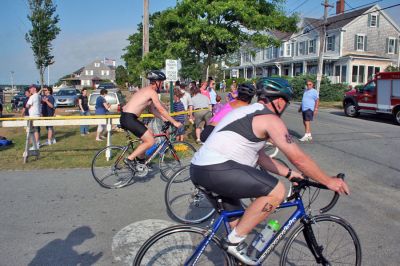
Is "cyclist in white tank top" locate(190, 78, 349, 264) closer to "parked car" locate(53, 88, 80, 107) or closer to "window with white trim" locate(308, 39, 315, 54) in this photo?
"parked car" locate(53, 88, 80, 107)

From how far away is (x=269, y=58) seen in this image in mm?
55094

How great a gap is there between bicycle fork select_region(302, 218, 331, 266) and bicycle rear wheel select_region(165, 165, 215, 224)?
6.02 feet

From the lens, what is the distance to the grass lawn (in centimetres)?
838

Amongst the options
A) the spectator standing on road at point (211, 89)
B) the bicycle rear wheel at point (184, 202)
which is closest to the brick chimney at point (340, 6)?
the spectator standing on road at point (211, 89)

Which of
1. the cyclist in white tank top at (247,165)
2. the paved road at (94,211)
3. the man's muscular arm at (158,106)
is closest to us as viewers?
the cyclist in white tank top at (247,165)

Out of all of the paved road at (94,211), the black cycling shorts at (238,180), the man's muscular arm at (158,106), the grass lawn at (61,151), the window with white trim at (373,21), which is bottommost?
the paved road at (94,211)

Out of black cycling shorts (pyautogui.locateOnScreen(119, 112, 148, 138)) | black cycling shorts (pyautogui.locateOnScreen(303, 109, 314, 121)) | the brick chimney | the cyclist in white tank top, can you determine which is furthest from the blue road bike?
the brick chimney

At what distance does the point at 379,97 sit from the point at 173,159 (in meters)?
14.8

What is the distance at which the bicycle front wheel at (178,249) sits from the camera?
109 inches

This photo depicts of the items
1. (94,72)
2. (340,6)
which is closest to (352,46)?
(340,6)

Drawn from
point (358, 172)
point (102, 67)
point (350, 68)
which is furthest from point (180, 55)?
point (102, 67)

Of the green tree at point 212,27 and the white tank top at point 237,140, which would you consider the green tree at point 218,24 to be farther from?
the white tank top at point 237,140

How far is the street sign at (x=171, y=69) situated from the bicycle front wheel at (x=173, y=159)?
532 centimetres

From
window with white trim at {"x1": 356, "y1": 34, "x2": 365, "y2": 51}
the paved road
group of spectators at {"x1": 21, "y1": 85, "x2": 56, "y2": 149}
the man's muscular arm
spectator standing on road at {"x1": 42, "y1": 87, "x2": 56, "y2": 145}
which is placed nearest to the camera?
the paved road
